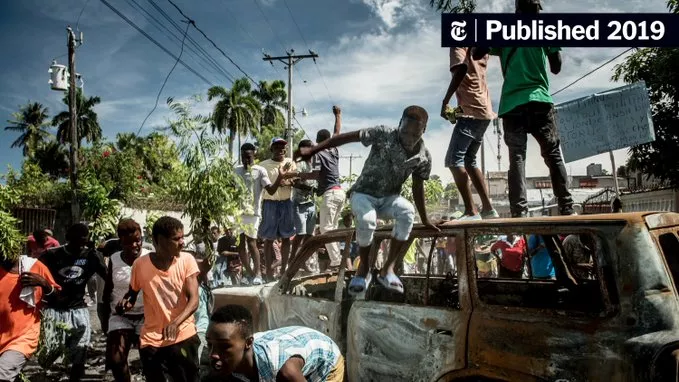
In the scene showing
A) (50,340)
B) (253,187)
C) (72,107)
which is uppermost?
(72,107)

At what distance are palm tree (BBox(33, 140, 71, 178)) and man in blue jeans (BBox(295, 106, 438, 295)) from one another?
162ft

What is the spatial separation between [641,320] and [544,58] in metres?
2.89

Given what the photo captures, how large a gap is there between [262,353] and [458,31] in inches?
192

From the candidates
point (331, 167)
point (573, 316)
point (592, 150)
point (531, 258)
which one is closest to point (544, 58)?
point (592, 150)

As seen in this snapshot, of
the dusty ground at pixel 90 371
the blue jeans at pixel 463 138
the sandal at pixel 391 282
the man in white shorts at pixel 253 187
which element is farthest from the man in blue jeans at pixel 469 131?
the dusty ground at pixel 90 371

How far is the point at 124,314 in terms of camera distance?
4223mm

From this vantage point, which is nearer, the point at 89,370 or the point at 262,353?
the point at 262,353

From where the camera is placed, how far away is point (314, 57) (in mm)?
31109

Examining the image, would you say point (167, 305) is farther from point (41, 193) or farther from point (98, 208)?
point (41, 193)

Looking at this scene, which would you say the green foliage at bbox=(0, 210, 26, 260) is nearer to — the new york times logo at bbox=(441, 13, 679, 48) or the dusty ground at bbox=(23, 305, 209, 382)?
the dusty ground at bbox=(23, 305, 209, 382)

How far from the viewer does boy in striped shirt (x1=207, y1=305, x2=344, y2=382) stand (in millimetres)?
2279

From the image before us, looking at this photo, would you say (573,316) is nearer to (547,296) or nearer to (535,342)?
(535,342)

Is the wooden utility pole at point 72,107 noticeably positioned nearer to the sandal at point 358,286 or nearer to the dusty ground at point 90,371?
the dusty ground at point 90,371

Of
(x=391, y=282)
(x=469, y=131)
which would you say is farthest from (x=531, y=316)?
(x=469, y=131)
